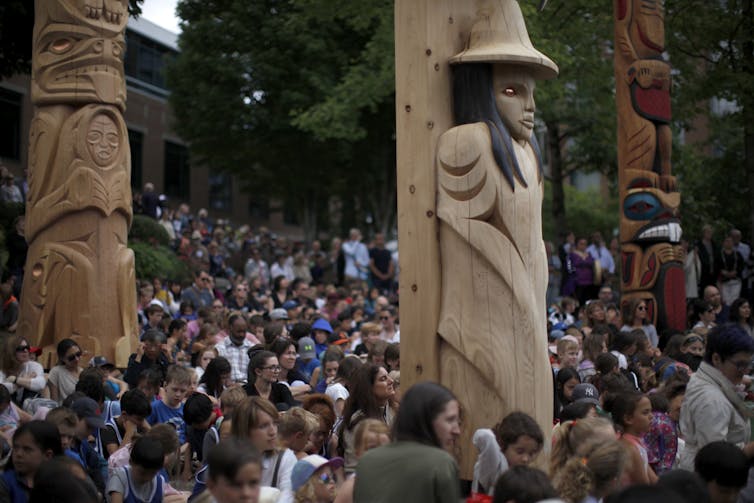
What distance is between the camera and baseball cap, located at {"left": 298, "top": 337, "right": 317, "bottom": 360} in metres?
11.3

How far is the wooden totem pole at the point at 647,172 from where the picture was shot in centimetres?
1486

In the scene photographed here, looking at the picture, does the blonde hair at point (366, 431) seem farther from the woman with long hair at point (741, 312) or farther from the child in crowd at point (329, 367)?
the woman with long hair at point (741, 312)

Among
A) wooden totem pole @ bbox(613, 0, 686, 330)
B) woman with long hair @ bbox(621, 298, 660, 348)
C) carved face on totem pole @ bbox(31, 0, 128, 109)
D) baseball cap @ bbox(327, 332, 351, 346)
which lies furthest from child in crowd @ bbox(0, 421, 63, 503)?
wooden totem pole @ bbox(613, 0, 686, 330)

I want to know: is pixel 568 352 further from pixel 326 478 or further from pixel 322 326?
pixel 326 478

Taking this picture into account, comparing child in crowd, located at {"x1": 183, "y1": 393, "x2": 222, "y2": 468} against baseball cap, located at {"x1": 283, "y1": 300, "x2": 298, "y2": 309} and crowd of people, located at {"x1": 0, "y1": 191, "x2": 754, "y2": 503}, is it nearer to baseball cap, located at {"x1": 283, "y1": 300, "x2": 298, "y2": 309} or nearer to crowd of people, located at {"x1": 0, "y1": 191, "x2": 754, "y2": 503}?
crowd of people, located at {"x1": 0, "y1": 191, "x2": 754, "y2": 503}

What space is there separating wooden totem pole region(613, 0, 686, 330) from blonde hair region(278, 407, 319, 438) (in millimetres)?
8907

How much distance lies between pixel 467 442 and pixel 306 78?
23902 millimetres

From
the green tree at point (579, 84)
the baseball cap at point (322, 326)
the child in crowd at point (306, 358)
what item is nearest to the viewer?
the child in crowd at point (306, 358)

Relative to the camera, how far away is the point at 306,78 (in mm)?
29578

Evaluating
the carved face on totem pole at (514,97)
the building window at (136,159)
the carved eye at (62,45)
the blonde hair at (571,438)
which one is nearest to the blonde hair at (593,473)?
the blonde hair at (571,438)

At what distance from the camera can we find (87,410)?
7219 mm

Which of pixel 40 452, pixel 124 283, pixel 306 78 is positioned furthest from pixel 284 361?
pixel 306 78

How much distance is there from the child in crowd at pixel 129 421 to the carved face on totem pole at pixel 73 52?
4843mm

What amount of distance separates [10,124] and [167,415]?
2203cm
